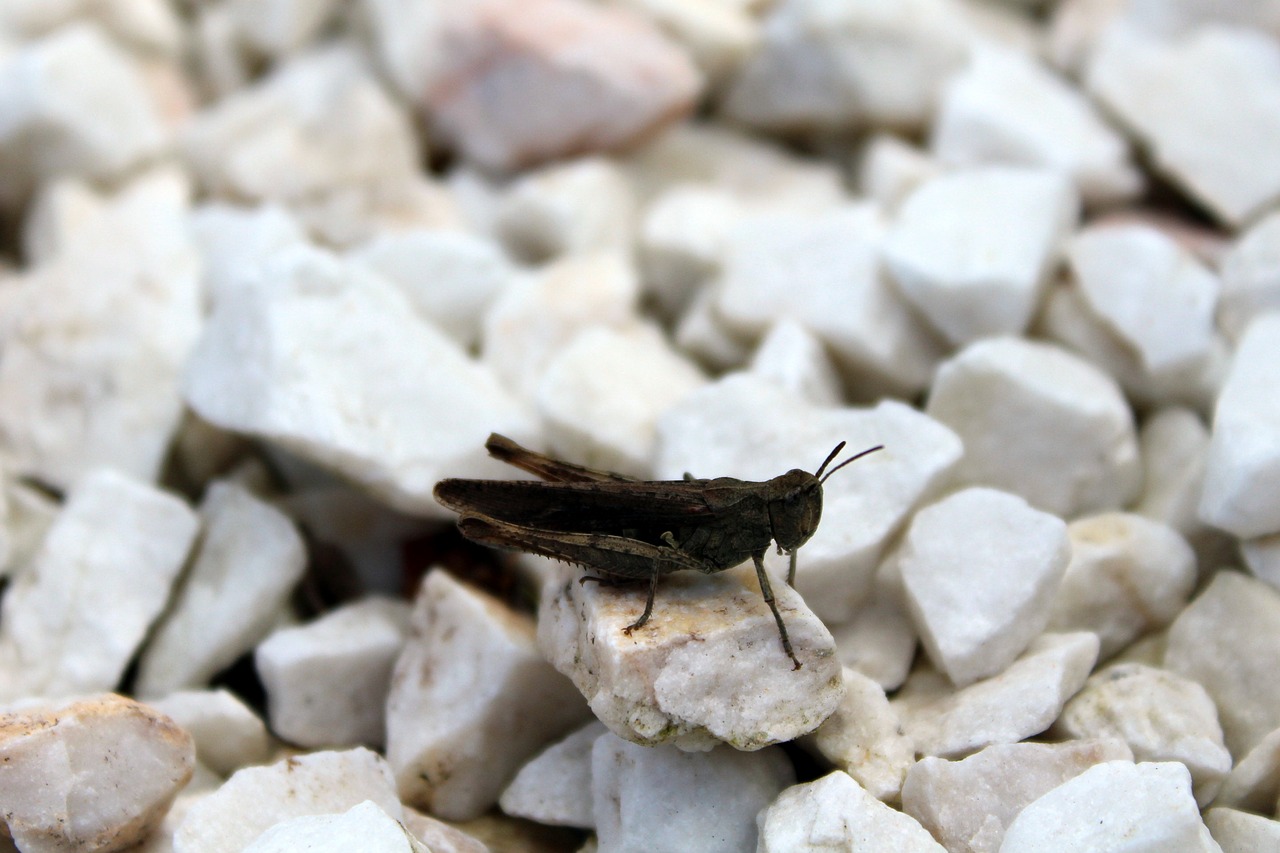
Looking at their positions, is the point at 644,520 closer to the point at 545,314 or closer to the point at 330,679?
the point at 330,679

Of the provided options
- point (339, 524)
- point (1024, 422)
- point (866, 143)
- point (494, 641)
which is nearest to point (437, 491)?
point (494, 641)

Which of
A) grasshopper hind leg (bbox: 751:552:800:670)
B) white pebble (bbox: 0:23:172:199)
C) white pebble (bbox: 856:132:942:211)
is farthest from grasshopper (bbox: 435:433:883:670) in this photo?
white pebble (bbox: 0:23:172:199)

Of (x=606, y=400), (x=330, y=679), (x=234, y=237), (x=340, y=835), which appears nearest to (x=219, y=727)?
(x=330, y=679)

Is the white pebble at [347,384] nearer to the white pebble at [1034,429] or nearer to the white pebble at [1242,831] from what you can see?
the white pebble at [1034,429]

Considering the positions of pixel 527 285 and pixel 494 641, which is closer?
pixel 494 641

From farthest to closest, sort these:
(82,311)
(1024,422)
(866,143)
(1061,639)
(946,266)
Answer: (866,143)
(82,311)
(946,266)
(1024,422)
(1061,639)

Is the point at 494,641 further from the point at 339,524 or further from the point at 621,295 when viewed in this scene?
the point at 621,295

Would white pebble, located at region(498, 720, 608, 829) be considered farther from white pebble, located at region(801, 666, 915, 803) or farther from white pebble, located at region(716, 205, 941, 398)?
white pebble, located at region(716, 205, 941, 398)
